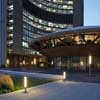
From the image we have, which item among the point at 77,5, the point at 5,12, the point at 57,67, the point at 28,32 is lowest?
the point at 57,67

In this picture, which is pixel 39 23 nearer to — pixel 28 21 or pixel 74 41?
pixel 28 21

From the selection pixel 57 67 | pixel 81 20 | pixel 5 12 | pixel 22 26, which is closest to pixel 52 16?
pixel 81 20

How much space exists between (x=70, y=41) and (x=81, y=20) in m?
85.4

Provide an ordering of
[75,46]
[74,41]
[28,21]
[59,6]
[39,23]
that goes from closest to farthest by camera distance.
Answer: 1. [74,41]
2. [75,46]
3. [28,21]
4. [39,23]
5. [59,6]

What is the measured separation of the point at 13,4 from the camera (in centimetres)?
8675

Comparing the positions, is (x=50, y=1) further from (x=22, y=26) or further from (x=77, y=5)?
(x=22, y=26)

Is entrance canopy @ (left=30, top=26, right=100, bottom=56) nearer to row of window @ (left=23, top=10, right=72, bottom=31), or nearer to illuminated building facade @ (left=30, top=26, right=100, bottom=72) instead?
illuminated building facade @ (left=30, top=26, right=100, bottom=72)

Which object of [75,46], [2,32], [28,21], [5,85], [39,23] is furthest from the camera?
[39,23]

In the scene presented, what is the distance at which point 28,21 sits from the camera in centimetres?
9962

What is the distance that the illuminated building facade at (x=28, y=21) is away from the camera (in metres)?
85.9

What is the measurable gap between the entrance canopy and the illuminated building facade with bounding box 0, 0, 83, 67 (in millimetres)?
29894

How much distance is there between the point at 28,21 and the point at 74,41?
65.7m

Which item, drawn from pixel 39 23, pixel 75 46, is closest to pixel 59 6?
pixel 39 23

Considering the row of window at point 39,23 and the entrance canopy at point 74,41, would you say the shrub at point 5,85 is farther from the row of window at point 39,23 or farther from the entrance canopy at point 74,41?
the row of window at point 39,23
